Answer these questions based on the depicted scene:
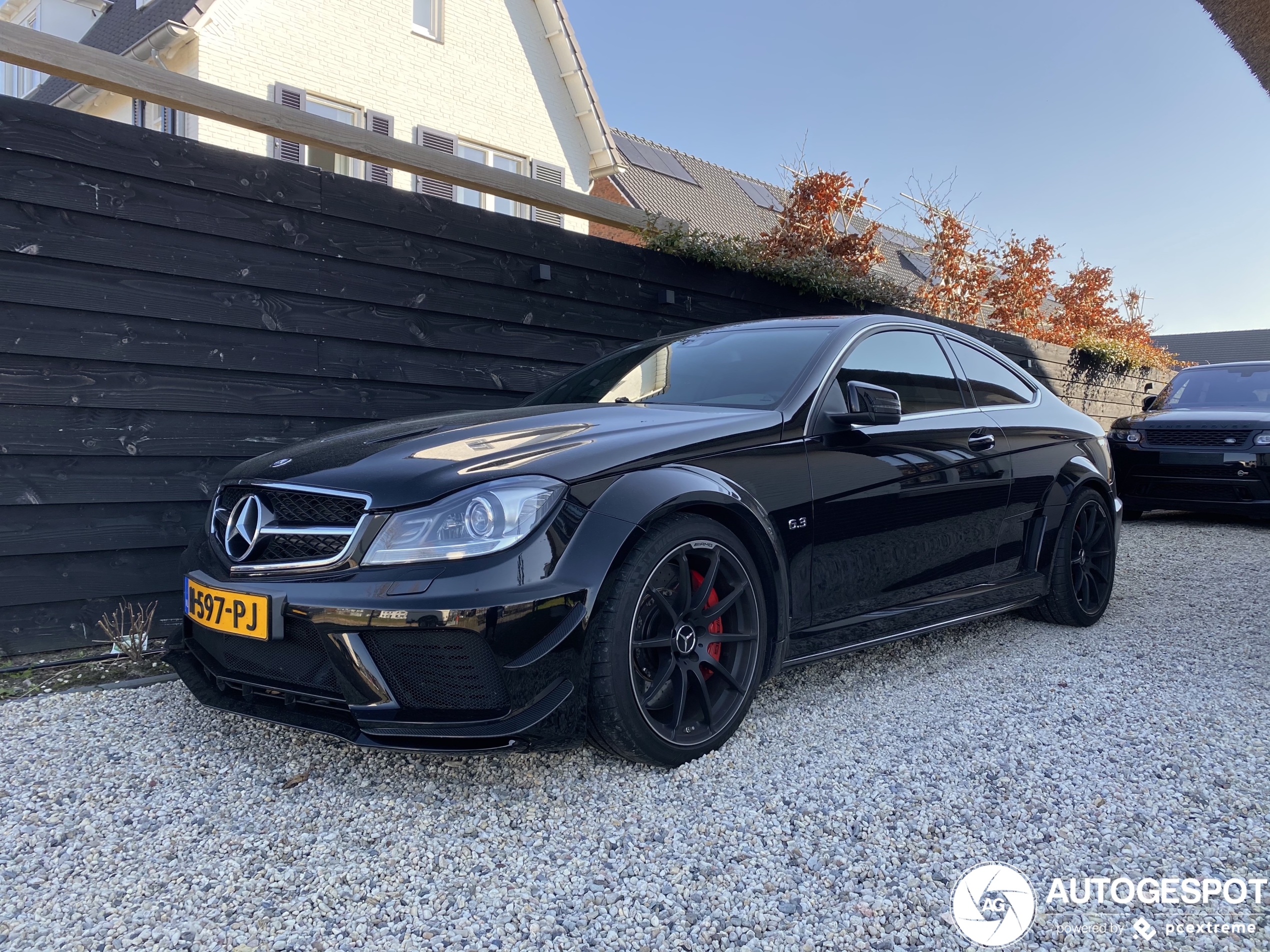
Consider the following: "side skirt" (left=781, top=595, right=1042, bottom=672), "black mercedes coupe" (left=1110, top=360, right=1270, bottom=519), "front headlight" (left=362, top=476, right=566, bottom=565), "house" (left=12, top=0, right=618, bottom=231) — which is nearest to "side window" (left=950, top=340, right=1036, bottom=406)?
"side skirt" (left=781, top=595, right=1042, bottom=672)

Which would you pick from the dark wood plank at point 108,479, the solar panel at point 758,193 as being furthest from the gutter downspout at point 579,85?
the dark wood plank at point 108,479

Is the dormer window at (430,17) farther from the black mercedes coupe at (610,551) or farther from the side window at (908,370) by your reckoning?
the side window at (908,370)

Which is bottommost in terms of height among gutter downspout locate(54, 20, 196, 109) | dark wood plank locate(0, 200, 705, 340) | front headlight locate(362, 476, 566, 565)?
front headlight locate(362, 476, 566, 565)

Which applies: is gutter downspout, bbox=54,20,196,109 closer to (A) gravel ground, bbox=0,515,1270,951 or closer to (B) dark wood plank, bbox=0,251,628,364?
(B) dark wood plank, bbox=0,251,628,364

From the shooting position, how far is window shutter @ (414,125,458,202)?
1136 centimetres

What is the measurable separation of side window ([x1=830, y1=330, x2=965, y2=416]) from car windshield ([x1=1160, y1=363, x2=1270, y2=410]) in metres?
6.23

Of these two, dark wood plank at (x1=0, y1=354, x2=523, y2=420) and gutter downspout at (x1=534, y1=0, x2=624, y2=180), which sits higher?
gutter downspout at (x1=534, y1=0, x2=624, y2=180)

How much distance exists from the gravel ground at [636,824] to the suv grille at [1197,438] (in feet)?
17.6

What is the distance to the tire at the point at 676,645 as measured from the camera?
7.17ft

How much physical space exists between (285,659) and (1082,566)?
3.57 meters

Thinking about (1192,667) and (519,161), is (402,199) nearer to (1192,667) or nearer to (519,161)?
(1192,667)

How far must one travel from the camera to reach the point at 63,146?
3213 mm

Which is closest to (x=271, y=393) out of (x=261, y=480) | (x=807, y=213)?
(x=261, y=480)

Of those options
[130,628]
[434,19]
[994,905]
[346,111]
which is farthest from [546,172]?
[994,905]
